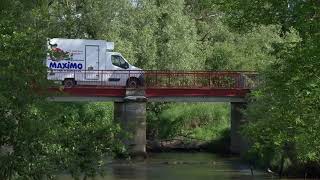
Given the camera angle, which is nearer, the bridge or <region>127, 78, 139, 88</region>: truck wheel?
the bridge

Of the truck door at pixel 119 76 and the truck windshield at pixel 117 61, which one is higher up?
the truck windshield at pixel 117 61

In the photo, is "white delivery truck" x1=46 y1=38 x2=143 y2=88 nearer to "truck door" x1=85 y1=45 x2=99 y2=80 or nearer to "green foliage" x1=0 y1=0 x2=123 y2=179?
"truck door" x1=85 y1=45 x2=99 y2=80

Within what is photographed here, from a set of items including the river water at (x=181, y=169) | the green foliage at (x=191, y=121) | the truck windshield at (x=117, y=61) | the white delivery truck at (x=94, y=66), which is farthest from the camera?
the green foliage at (x=191, y=121)

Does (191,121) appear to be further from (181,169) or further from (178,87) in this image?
(181,169)

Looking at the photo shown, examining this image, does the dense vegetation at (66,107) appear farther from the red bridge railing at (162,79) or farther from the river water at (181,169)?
the red bridge railing at (162,79)

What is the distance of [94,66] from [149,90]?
4388 mm

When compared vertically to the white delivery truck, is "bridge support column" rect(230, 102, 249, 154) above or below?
below

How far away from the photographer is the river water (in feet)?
96.3

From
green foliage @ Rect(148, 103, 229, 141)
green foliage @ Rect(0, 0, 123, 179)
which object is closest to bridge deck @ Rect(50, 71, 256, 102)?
green foliage @ Rect(148, 103, 229, 141)

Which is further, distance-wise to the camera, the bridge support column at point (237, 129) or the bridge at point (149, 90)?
the bridge support column at point (237, 129)

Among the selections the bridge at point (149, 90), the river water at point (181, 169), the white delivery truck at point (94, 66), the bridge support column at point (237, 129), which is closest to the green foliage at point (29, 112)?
the river water at point (181, 169)

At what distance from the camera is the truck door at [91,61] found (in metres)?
41.1

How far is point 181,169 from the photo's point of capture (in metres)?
33.1

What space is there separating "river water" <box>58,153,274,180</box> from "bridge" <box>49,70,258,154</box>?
1869 mm
